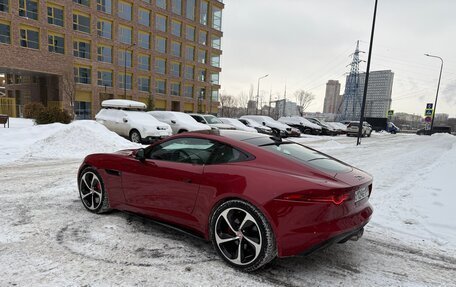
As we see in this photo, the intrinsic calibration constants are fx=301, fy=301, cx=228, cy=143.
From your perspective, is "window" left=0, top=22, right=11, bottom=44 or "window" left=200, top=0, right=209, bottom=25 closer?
"window" left=0, top=22, right=11, bottom=44

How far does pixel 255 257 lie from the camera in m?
2.95

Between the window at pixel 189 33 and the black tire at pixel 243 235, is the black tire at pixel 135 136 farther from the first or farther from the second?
the window at pixel 189 33

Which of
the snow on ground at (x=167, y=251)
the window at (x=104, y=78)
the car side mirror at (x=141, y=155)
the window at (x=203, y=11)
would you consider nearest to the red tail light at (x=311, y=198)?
the snow on ground at (x=167, y=251)

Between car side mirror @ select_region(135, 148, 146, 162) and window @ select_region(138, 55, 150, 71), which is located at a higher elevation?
window @ select_region(138, 55, 150, 71)

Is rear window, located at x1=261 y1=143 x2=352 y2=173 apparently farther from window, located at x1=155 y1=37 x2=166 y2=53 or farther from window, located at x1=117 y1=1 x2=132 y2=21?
window, located at x1=155 y1=37 x2=166 y2=53

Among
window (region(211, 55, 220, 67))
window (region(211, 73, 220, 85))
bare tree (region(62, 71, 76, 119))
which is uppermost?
window (region(211, 55, 220, 67))

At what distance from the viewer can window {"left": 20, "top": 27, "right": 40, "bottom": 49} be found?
3128 centimetres

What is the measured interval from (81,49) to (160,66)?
12531 mm

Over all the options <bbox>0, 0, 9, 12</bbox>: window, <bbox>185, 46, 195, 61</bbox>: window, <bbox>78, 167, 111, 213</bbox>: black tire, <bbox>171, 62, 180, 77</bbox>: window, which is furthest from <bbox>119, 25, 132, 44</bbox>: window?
<bbox>78, 167, 111, 213</bbox>: black tire

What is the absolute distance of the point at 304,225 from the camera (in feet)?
9.02

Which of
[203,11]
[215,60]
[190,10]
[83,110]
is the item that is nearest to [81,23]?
[83,110]

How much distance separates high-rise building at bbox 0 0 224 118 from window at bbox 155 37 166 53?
0.49 ft

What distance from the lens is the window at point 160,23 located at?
46219mm

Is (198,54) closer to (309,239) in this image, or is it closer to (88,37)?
(88,37)
